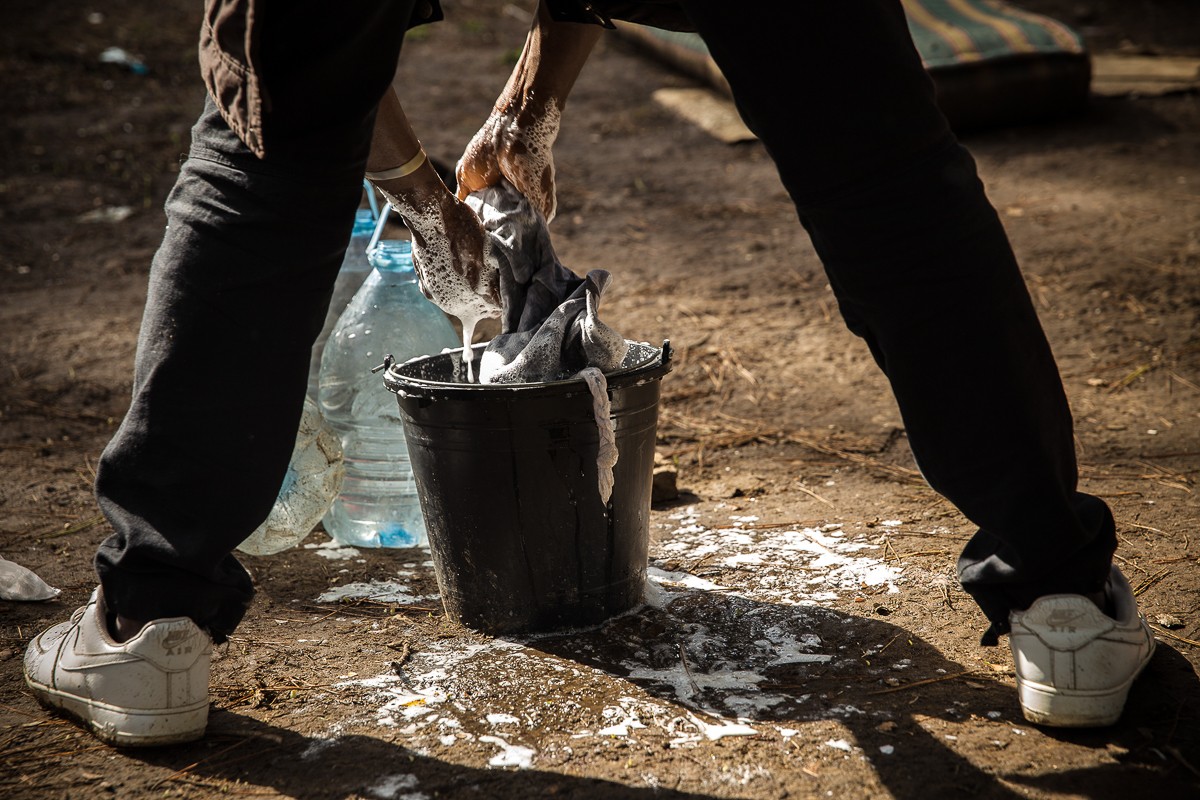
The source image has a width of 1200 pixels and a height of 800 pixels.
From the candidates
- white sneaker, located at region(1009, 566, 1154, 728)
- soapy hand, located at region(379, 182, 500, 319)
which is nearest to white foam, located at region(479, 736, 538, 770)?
white sneaker, located at region(1009, 566, 1154, 728)

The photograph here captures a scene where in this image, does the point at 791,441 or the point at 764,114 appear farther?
the point at 791,441

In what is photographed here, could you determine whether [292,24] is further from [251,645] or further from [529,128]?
[251,645]

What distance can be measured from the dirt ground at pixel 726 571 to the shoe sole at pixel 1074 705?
0.03 m

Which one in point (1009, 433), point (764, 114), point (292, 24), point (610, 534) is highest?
point (292, 24)

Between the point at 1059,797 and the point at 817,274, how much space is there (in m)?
2.98

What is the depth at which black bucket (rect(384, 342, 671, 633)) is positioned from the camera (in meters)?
1.86

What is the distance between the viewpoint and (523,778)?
151 cm

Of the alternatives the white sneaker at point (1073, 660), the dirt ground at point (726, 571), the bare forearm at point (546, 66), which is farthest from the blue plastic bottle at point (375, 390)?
the white sneaker at point (1073, 660)

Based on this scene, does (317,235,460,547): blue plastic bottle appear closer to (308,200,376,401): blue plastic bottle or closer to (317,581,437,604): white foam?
(308,200,376,401): blue plastic bottle

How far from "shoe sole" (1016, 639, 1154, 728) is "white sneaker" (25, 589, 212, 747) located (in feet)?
3.91

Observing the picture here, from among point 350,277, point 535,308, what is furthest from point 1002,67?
point 535,308

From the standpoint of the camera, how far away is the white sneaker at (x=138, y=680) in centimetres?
155

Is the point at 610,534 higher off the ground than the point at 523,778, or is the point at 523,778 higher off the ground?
the point at 610,534

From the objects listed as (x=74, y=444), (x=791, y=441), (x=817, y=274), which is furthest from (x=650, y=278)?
(x=74, y=444)
